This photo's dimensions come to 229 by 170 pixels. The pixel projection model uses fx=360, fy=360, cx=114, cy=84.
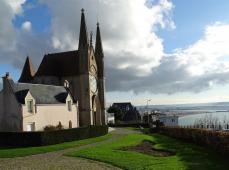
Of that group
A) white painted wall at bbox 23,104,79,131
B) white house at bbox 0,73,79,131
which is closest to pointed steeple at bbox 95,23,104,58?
white painted wall at bbox 23,104,79,131

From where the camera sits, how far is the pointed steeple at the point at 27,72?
77.0 m

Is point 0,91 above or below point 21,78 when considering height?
below

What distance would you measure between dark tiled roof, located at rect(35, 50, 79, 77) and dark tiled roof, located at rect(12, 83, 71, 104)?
17371mm

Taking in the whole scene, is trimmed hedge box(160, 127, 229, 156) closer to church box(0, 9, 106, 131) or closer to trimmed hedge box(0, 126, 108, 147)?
trimmed hedge box(0, 126, 108, 147)

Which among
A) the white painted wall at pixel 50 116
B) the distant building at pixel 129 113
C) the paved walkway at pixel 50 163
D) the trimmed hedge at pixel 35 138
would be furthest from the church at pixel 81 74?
the distant building at pixel 129 113

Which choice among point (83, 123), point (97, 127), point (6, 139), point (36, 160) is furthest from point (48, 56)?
point (36, 160)

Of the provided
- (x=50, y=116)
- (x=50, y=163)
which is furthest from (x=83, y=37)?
(x=50, y=163)

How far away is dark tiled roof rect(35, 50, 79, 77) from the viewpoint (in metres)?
74.4

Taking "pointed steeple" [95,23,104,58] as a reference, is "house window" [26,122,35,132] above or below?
below

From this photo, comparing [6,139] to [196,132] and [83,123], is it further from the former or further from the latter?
[83,123]

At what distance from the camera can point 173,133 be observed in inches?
1989

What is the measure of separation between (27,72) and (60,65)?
7528mm

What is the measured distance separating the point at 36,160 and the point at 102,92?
54296 millimetres

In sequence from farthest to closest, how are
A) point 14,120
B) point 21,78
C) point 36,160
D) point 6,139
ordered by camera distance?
point 21,78, point 14,120, point 6,139, point 36,160
